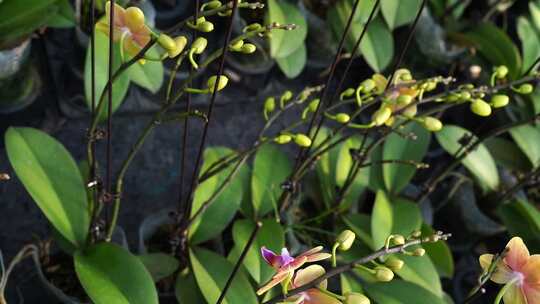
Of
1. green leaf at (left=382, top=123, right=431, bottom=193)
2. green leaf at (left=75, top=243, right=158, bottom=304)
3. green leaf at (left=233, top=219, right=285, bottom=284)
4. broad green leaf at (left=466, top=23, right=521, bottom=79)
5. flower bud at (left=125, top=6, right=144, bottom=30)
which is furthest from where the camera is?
broad green leaf at (left=466, top=23, right=521, bottom=79)

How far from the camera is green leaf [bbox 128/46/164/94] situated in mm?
1029

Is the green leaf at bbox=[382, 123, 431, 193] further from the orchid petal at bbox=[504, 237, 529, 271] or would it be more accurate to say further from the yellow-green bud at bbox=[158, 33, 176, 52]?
the yellow-green bud at bbox=[158, 33, 176, 52]

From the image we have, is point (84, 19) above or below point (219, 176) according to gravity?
above

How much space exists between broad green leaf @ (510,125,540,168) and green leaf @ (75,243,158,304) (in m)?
0.75

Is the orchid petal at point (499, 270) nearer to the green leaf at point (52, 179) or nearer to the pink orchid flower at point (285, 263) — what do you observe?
the pink orchid flower at point (285, 263)

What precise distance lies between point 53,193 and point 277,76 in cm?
74

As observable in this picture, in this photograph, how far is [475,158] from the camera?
1142 millimetres

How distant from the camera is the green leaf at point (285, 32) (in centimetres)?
115

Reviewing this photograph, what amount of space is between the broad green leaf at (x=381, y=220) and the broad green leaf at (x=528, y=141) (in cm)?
32

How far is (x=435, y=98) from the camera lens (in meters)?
0.77

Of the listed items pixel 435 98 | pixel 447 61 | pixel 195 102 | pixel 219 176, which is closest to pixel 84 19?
pixel 195 102

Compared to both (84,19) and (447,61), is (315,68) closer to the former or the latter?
(447,61)

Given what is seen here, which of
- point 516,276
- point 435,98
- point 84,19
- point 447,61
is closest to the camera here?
Result: point 516,276

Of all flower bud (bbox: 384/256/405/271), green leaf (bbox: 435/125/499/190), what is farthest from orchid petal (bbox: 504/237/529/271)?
green leaf (bbox: 435/125/499/190)
